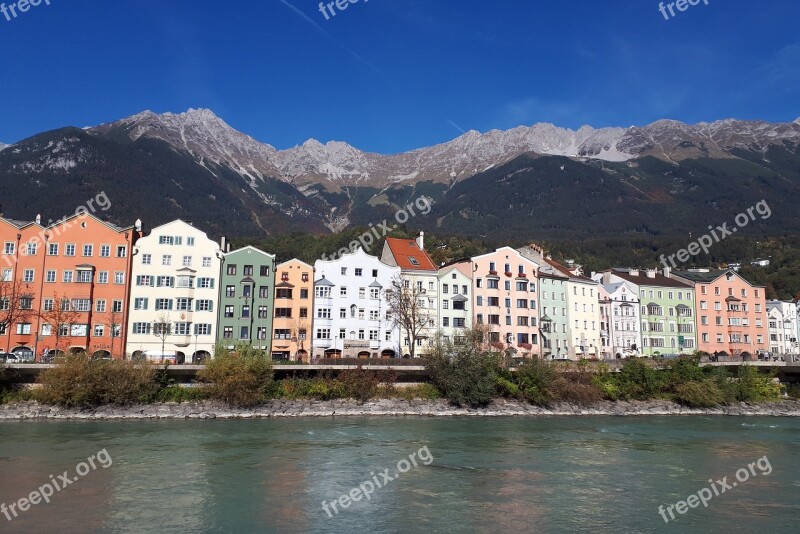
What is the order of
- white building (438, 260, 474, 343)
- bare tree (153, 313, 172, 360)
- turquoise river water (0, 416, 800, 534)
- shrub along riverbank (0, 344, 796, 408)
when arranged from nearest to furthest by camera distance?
turquoise river water (0, 416, 800, 534) < shrub along riverbank (0, 344, 796, 408) < bare tree (153, 313, 172, 360) < white building (438, 260, 474, 343)

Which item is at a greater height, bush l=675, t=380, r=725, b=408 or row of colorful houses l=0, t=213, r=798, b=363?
row of colorful houses l=0, t=213, r=798, b=363

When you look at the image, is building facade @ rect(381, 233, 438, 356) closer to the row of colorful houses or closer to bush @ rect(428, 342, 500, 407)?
the row of colorful houses

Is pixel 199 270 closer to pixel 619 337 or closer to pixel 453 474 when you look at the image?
pixel 453 474

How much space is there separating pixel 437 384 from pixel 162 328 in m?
29.1

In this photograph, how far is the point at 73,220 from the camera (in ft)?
224

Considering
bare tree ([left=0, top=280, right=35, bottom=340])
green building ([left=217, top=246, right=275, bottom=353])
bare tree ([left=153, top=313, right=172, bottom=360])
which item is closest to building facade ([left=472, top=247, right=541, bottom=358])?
green building ([left=217, top=246, right=275, bottom=353])

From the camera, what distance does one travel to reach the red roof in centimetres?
7806

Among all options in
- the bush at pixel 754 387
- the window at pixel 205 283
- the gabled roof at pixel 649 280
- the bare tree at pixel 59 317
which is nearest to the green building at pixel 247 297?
the window at pixel 205 283

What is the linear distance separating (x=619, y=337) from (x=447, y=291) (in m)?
28.2

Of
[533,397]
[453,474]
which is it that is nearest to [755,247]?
[533,397]

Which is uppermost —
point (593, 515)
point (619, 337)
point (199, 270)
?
point (199, 270)

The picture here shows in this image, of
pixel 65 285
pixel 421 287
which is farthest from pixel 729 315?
pixel 65 285

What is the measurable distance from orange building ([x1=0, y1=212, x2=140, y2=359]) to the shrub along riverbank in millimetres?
12394

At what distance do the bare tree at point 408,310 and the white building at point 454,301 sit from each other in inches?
84.3
